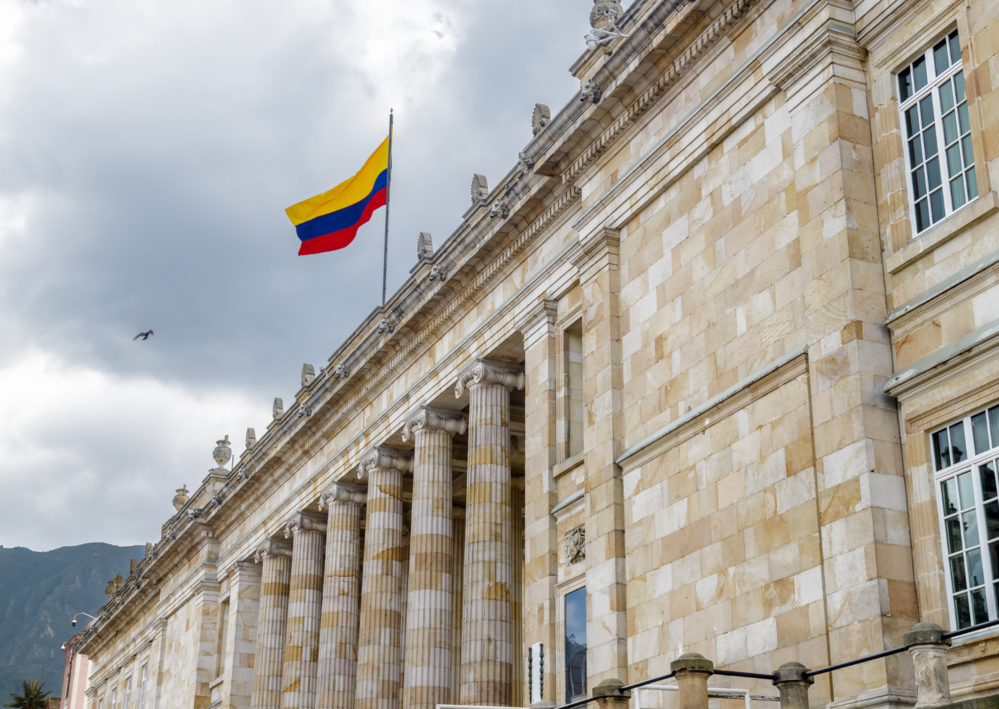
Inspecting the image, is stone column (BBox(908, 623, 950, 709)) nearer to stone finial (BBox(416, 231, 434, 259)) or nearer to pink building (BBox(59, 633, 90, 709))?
stone finial (BBox(416, 231, 434, 259))

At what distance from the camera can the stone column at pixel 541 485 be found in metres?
24.2

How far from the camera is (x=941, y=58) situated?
17.6 metres

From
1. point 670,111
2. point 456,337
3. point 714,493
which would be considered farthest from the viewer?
point 456,337

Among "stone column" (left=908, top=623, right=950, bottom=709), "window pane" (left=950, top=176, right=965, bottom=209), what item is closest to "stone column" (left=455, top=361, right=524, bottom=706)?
"window pane" (left=950, top=176, right=965, bottom=209)

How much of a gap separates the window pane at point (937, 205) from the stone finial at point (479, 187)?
44.4 ft

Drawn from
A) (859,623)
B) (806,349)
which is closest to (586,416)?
(806,349)

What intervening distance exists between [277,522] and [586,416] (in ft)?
64.0

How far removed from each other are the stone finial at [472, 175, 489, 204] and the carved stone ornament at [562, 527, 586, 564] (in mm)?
8800

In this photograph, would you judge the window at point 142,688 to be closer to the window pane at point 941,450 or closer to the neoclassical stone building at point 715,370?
the neoclassical stone building at point 715,370

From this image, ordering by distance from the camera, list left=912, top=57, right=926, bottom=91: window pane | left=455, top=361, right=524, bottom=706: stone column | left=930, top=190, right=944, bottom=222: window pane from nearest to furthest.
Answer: left=930, top=190, right=944, bottom=222: window pane
left=912, top=57, right=926, bottom=91: window pane
left=455, top=361, right=524, bottom=706: stone column

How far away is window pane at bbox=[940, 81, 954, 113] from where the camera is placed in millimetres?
17297

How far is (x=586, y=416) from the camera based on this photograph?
920 inches

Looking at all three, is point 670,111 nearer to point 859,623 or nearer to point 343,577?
point 859,623

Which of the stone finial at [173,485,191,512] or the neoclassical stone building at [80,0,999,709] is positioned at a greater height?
the stone finial at [173,485,191,512]
